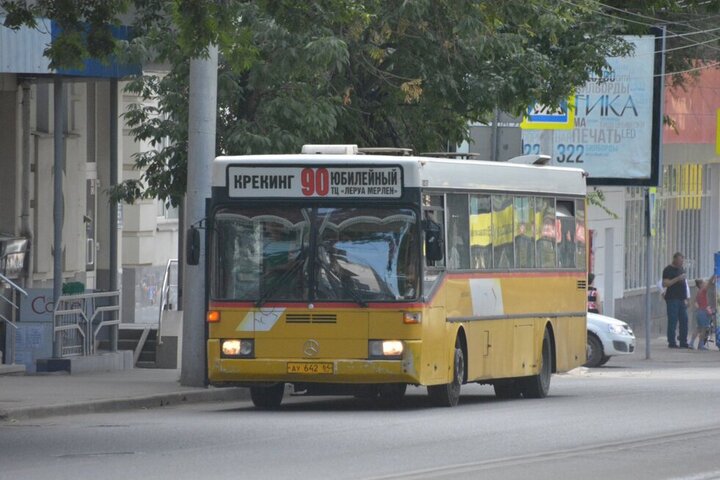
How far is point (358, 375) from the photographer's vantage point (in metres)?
18.0

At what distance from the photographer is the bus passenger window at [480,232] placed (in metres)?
19.8

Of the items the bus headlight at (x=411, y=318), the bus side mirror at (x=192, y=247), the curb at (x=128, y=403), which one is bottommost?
the curb at (x=128, y=403)

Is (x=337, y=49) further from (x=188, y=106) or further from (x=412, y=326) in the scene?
(x=412, y=326)

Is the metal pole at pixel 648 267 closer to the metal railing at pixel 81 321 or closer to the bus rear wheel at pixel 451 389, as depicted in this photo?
the metal railing at pixel 81 321

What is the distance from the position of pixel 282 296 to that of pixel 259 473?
237 inches

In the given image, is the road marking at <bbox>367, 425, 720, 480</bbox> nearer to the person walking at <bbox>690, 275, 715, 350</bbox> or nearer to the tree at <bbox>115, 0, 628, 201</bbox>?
the tree at <bbox>115, 0, 628, 201</bbox>

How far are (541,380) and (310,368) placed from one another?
4884 millimetres

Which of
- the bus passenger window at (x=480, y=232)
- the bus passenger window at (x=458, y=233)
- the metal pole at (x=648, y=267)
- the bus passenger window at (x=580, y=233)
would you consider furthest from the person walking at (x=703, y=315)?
the bus passenger window at (x=458, y=233)

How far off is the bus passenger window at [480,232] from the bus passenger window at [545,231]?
Result: 1.62 meters

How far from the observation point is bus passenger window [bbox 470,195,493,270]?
19797 millimetres

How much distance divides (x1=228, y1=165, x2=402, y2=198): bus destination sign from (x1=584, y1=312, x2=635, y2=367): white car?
14812 mm

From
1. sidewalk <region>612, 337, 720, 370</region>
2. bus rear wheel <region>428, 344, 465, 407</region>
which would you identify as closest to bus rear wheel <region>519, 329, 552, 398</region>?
bus rear wheel <region>428, 344, 465, 407</region>

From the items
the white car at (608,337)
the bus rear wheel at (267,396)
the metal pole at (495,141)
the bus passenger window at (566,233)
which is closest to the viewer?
the bus rear wheel at (267,396)

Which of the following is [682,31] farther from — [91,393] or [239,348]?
[239,348]
